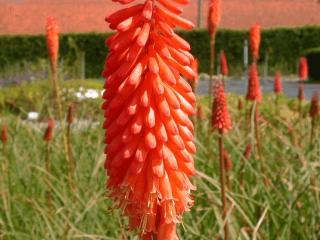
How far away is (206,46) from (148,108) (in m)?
44.6

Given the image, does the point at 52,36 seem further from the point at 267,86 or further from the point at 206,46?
the point at 206,46

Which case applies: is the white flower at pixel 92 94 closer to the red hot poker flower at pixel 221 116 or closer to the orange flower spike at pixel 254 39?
the orange flower spike at pixel 254 39

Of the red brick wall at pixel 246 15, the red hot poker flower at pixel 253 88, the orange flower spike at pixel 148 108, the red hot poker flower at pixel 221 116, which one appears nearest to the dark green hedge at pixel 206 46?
the red brick wall at pixel 246 15

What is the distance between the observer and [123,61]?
78.9 inches

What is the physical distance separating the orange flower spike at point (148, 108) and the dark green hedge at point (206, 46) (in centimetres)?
4232

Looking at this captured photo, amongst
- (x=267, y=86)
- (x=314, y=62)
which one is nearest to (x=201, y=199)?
(x=267, y=86)

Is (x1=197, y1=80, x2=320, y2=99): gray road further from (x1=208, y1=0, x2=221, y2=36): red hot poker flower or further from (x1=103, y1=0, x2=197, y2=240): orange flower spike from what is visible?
(x1=103, y1=0, x2=197, y2=240): orange flower spike

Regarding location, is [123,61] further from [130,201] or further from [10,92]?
[10,92]

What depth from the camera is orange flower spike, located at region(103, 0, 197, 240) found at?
2.01 m

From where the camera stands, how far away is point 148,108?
204cm

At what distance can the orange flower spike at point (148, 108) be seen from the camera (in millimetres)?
2006

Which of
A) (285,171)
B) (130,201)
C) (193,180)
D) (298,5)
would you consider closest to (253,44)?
(285,171)

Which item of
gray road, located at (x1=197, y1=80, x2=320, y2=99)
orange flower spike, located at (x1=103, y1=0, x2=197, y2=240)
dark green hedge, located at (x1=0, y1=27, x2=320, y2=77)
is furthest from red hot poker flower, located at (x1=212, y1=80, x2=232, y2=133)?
dark green hedge, located at (x1=0, y1=27, x2=320, y2=77)

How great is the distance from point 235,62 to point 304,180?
1670 inches
